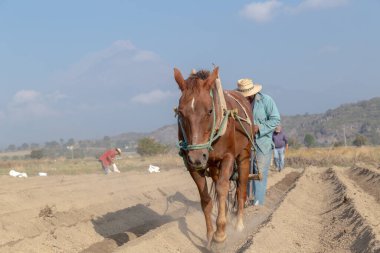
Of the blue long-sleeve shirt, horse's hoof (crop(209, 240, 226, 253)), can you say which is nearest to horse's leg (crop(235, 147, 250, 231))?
the blue long-sleeve shirt

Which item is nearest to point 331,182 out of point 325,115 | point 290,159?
point 290,159

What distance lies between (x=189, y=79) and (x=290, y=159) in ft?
97.5

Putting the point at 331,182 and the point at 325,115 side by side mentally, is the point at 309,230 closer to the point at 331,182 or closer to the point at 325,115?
the point at 331,182

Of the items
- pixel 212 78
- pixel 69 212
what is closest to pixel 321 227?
pixel 212 78

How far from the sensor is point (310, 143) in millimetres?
87500

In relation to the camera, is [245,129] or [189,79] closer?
[189,79]

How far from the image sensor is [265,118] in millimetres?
10461

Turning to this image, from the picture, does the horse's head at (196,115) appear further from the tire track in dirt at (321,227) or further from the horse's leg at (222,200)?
the tire track in dirt at (321,227)

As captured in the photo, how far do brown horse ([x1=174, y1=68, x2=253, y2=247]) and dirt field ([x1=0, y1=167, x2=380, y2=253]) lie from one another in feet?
2.28

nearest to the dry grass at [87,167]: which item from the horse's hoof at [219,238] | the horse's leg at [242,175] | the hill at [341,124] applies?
the horse's leg at [242,175]

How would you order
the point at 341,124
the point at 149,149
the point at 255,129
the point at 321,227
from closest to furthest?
the point at 255,129, the point at 321,227, the point at 149,149, the point at 341,124

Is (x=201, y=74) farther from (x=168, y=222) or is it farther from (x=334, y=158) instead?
(x=334, y=158)

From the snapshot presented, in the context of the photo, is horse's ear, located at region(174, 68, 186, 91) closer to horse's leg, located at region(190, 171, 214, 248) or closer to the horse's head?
the horse's head

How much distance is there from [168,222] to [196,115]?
13.9 ft
